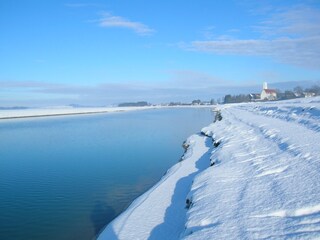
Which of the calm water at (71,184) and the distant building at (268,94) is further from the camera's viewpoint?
the distant building at (268,94)

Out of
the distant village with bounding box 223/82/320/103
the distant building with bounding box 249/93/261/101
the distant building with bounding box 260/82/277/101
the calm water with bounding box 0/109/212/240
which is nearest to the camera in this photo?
the calm water with bounding box 0/109/212/240

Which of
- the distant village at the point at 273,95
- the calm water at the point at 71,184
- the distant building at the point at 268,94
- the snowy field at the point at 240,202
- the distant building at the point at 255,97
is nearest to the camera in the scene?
the snowy field at the point at 240,202

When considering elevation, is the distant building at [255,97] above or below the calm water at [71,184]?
above

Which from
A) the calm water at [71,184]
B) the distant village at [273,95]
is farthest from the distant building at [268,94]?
the calm water at [71,184]

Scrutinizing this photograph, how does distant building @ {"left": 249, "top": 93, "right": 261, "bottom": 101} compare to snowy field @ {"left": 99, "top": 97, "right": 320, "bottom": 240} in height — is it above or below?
above

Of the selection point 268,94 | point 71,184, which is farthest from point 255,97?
point 71,184

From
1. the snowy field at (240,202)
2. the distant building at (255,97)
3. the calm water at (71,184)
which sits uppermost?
the distant building at (255,97)

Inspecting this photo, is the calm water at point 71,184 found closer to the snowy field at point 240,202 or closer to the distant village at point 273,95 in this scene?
the snowy field at point 240,202

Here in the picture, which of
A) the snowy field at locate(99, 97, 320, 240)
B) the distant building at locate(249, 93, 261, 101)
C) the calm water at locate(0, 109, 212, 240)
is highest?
the distant building at locate(249, 93, 261, 101)

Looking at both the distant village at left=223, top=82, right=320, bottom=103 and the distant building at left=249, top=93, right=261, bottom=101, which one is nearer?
the distant village at left=223, top=82, right=320, bottom=103

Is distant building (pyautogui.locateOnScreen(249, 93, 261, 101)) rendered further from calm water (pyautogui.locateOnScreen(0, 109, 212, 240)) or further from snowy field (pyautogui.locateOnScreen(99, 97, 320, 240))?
snowy field (pyautogui.locateOnScreen(99, 97, 320, 240))

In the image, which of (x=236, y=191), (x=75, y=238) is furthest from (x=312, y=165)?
(x=75, y=238)

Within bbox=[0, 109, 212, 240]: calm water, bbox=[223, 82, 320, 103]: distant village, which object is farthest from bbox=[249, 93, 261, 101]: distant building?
bbox=[0, 109, 212, 240]: calm water

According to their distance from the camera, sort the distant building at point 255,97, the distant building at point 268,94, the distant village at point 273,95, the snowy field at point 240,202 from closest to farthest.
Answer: the snowy field at point 240,202, the distant village at point 273,95, the distant building at point 268,94, the distant building at point 255,97
